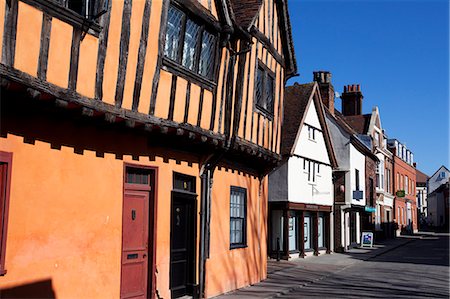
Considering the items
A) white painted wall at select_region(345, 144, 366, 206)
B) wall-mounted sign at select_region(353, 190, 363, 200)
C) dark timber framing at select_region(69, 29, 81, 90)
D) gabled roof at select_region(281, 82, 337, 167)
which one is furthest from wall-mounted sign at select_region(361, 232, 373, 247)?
dark timber framing at select_region(69, 29, 81, 90)

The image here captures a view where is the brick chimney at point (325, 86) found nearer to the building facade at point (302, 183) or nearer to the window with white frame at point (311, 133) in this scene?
the building facade at point (302, 183)

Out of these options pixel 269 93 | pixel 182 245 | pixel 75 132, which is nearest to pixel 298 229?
pixel 269 93

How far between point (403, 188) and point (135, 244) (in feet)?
146

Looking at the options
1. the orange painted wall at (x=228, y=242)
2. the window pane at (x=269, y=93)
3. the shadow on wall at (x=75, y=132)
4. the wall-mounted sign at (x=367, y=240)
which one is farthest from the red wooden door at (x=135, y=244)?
the wall-mounted sign at (x=367, y=240)

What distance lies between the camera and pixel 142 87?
859 cm

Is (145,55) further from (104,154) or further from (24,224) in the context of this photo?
(24,224)

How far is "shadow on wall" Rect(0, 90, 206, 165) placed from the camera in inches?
260

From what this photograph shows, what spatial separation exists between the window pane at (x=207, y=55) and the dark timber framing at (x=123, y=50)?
243 centimetres

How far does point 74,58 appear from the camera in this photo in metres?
7.18

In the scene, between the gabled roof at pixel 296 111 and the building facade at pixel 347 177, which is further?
the building facade at pixel 347 177

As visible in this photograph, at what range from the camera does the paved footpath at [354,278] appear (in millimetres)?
12672

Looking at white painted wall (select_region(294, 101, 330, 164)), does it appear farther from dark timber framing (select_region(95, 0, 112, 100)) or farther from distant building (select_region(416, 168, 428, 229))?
distant building (select_region(416, 168, 428, 229))

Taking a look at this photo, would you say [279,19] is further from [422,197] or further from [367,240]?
[422,197]

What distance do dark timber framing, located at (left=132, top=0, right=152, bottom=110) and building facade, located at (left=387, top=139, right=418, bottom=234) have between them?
38913mm
